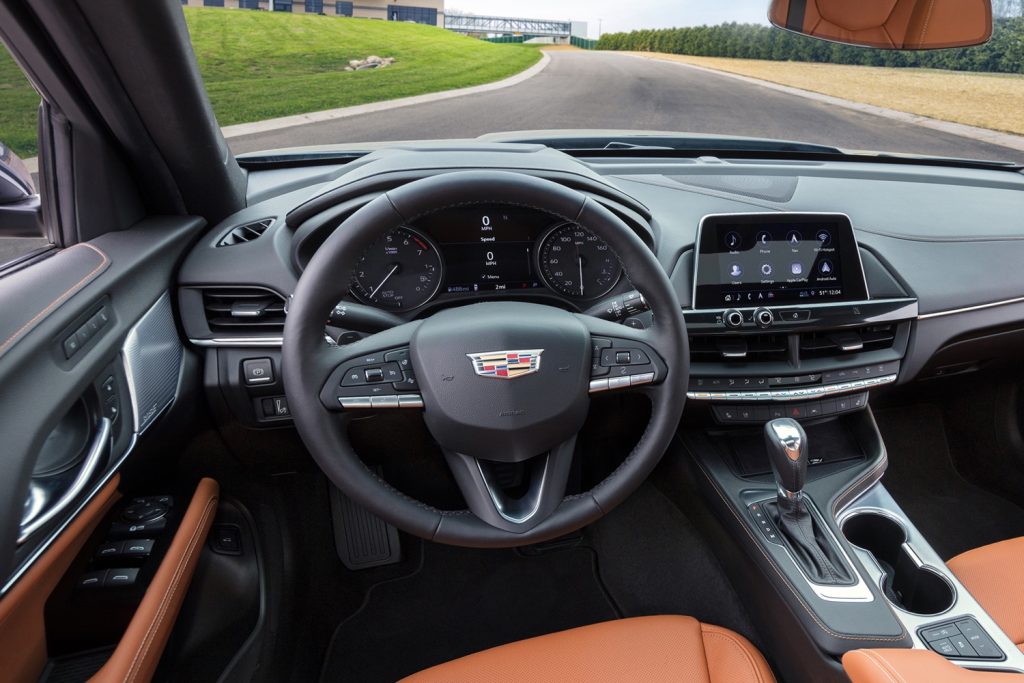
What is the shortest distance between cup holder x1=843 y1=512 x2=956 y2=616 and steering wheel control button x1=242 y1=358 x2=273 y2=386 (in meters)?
1.63

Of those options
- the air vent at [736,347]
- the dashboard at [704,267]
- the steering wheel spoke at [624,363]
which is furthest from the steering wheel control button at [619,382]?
the air vent at [736,347]

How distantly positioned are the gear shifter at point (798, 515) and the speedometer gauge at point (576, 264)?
576 mm

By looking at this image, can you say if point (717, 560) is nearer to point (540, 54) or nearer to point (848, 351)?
point (848, 351)

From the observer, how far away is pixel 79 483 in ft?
4.50

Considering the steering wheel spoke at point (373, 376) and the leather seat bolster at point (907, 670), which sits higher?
the steering wheel spoke at point (373, 376)

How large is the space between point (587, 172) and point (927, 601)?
1438 millimetres

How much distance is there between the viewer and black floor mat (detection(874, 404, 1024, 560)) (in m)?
2.78

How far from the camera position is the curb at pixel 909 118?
9.22 ft

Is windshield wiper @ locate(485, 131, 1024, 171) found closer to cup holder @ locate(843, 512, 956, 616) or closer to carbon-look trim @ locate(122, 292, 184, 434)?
carbon-look trim @ locate(122, 292, 184, 434)

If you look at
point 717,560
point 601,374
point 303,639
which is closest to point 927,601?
point 717,560

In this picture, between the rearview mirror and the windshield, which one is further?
the windshield

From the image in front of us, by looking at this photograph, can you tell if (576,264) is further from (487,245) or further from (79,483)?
(79,483)

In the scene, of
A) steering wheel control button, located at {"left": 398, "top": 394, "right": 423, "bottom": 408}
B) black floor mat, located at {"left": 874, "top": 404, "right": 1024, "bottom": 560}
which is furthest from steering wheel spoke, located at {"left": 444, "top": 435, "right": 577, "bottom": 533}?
black floor mat, located at {"left": 874, "top": 404, "right": 1024, "bottom": 560}

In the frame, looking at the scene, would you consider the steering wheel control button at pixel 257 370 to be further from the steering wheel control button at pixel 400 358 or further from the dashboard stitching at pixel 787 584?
the dashboard stitching at pixel 787 584
